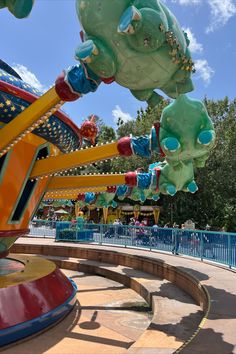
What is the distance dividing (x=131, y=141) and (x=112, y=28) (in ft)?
6.79

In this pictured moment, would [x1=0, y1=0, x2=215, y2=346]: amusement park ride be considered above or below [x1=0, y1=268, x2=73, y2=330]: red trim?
above

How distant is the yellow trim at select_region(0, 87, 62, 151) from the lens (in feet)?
15.8

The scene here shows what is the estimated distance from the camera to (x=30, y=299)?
626cm

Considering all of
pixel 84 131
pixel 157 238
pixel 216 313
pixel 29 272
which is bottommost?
pixel 216 313

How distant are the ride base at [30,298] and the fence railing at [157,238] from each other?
4.56m

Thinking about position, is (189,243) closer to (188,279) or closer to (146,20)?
(188,279)

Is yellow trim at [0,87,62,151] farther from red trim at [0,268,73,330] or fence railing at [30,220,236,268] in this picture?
fence railing at [30,220,236,268]

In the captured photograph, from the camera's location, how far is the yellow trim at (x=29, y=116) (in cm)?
482

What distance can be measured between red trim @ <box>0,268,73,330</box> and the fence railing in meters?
4.89

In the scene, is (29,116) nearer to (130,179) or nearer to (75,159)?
(75,159)

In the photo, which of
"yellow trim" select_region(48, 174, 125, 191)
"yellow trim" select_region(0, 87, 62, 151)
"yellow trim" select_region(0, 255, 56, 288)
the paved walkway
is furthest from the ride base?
"yellow trim" select_region(0, 87, 62, 151)

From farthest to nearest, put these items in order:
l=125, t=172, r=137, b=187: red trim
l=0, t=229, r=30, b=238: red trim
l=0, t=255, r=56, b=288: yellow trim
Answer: l=125, t=172, r=137, b=187: red trim, l=0, t=229, r=30, b=238: red trim, l=0, t=255, r=56, b=288: yellow trim

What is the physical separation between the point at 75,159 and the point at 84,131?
2334 mm

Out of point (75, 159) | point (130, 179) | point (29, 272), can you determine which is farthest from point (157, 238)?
point (75, 159)
